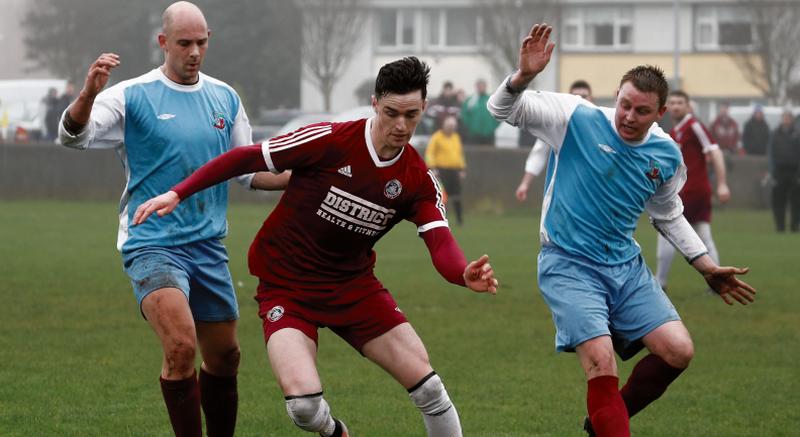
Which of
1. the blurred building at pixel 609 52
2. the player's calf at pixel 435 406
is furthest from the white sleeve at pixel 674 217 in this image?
the blurred building at pixel 609 52

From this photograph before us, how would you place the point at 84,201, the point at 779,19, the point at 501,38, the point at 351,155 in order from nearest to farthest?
the point at 351,155
the point at 84,201
the point at 779,19
the point at 501,38

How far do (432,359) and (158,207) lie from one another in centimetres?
478

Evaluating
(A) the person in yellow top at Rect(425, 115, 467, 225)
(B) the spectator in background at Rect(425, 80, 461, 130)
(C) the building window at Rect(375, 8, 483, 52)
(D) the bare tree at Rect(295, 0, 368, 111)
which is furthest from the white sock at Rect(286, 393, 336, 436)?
(C) the building window at Rect(375, 8, 483, 52)

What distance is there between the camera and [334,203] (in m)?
6.41

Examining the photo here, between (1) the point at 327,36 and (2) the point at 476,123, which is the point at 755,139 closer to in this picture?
(2) the point at 476,123

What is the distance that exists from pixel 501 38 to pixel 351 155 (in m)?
51.4

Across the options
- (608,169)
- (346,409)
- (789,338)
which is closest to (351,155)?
(608,169)

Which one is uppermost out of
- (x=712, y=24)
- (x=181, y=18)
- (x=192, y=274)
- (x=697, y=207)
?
(x=712, y=24)

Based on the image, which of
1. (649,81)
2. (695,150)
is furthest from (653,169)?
(695,150)

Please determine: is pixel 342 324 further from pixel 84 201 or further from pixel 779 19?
pixel 779 19

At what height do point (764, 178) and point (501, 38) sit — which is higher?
point (501, 38)

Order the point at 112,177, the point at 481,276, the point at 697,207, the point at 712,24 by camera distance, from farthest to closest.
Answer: the point at 712,24
the point at 112,177
the point at 697,207
the point at 481,276

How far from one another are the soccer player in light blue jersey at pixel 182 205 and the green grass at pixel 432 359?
969 millimetres

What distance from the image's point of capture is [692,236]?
24.1ft
